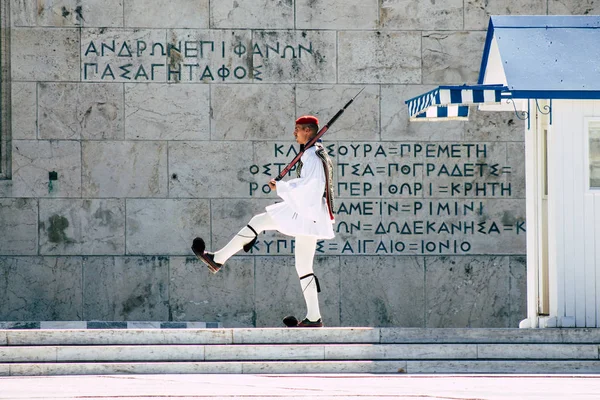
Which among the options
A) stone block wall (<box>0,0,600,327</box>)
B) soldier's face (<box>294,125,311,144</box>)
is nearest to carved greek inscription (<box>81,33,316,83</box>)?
stone block wall (<box>0,0,600,327</box>)

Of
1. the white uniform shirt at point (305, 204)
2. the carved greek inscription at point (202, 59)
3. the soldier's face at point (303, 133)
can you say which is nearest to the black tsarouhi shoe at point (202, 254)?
the white uniform shirt at point (305, 204)

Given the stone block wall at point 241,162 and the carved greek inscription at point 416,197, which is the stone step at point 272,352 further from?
the carved greek inscription at point 416,197

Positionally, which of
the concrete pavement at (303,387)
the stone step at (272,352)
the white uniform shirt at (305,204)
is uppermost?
the white uniform shirt at (305,204)

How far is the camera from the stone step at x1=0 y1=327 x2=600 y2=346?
11.9 meters

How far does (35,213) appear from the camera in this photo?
53.3 ft

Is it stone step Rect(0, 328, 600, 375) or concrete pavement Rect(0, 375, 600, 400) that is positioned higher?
stone step Rect(0, 328, 600, 375)

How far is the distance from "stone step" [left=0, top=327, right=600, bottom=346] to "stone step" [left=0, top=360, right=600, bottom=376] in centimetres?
46

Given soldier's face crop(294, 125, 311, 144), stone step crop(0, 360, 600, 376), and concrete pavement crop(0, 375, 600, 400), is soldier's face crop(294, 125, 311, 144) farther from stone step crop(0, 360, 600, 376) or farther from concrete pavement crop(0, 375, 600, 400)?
concrete pavement crop(0, 375, 600, 400)

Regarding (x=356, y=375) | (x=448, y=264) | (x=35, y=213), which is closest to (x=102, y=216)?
(x=35, y=213)

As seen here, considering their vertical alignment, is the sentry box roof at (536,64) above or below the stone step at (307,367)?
above

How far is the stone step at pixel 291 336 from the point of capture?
11.9 metres

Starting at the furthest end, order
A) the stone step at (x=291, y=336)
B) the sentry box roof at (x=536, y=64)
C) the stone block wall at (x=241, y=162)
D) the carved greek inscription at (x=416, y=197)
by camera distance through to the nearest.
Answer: the carved greek inscription at (x=416, y=197) < the stone block wall at (x=241, y=162) < the sentry box roof at (x=536, y=64) < the stone step at (x=291, y=336)

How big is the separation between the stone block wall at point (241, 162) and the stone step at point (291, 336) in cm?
425

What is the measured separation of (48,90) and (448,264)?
4.94 meters
